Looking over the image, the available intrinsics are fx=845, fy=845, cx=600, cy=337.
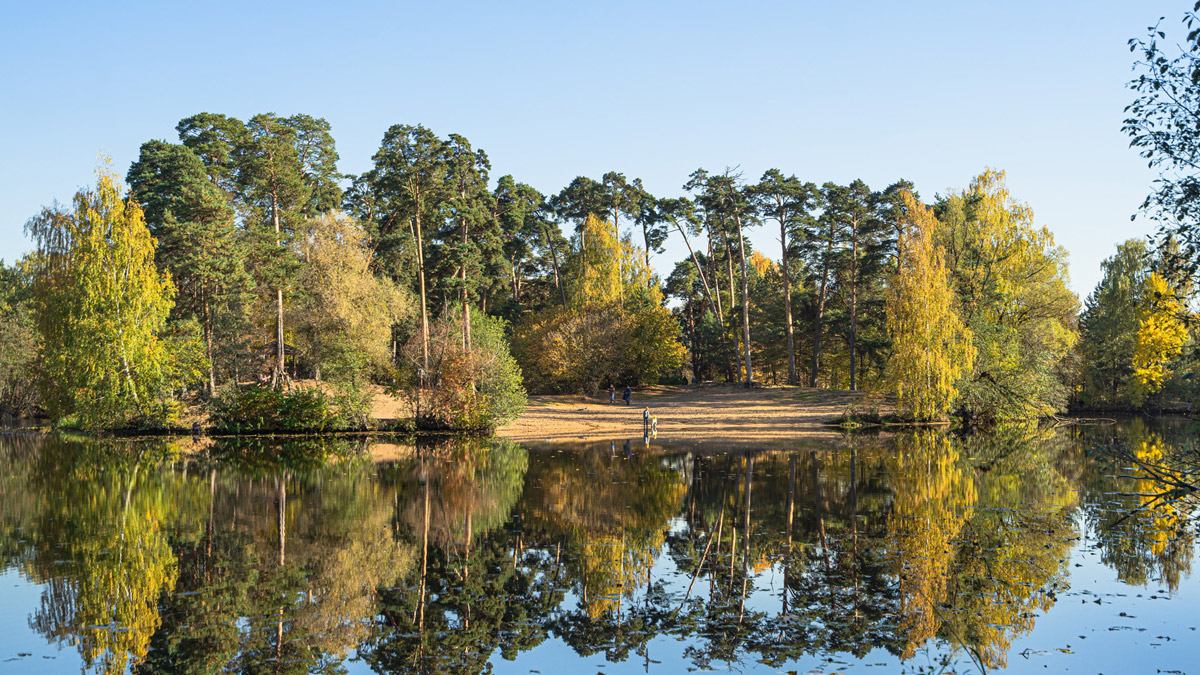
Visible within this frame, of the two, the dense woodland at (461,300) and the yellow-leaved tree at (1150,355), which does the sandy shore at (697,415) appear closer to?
the dense woodland at (461,300)

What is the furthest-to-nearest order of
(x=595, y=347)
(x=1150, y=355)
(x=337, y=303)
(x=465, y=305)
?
1. (x=595, y=347)
2. (x=1150, y=355)
3. (x=337, y=303)
4. (x=465, y=305)

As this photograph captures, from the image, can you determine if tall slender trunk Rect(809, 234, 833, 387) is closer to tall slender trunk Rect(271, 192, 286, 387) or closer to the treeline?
the treeline

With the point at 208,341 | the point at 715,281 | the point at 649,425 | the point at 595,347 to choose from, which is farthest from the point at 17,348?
the point at 715,281

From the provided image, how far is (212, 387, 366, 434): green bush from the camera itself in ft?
120

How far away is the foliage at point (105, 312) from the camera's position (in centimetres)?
3438

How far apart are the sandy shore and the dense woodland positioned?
7.74 feet

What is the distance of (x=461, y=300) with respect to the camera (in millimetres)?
46688

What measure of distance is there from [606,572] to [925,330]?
27.2m

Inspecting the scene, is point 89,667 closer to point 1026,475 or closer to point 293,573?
point 293,573

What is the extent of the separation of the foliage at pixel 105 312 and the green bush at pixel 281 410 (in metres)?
3.06

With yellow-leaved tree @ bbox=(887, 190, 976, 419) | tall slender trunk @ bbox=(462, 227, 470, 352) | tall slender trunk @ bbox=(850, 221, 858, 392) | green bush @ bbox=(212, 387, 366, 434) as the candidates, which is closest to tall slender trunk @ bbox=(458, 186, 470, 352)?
tall slender trunk @ bbox=(462, 227, 470, 352)

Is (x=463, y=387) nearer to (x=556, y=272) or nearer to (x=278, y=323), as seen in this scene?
(x=278, y=323)

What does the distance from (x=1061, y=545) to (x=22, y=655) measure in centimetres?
1389

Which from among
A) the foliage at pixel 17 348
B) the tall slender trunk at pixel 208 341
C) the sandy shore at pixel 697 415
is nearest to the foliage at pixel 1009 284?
the sandy shore at pixel 697 415
